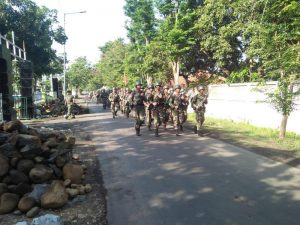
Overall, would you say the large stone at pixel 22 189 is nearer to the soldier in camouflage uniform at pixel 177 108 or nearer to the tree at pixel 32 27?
the soldier in camouflage uniform at pixel 177 108

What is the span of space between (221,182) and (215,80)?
72.5 feet

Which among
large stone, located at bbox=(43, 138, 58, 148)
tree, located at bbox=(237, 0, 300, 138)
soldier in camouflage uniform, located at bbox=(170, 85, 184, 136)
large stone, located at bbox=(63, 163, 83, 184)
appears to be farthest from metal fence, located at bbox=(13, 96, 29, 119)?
large stone, located at bbox=(63, 163, 83, 184)

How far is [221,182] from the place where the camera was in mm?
7281

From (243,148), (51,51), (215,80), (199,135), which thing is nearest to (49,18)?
(51,51)

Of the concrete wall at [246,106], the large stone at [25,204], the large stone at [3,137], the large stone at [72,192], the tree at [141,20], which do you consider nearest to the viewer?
the large stone at [25,204]

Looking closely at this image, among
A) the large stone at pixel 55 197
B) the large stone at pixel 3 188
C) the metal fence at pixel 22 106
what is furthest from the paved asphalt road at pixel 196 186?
the metal fence at pixel 22 106

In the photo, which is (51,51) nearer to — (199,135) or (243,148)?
(199,135)

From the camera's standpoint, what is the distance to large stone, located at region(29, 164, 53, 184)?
6430mm

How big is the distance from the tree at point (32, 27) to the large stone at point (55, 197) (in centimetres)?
2647

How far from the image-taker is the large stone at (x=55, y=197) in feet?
19.1

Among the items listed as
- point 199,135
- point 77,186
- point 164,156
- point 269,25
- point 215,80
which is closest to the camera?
point 77,186

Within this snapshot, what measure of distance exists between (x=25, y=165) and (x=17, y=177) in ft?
0.95

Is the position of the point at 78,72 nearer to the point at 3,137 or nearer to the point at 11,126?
the point at 11,126

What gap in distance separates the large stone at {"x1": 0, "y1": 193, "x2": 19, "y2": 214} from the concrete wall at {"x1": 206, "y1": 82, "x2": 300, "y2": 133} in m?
10.0
